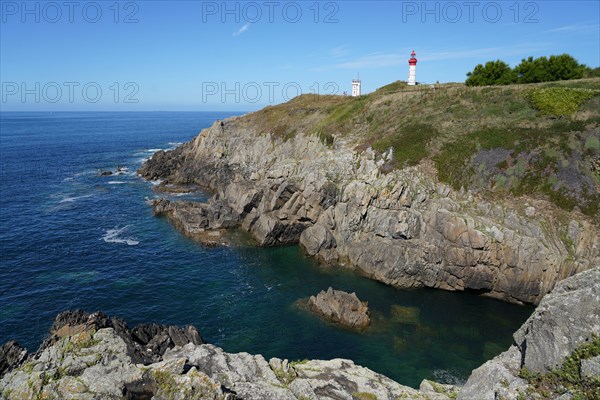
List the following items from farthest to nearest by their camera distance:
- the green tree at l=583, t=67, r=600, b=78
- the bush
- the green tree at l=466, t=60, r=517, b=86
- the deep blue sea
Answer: the green tree at l=466, t=60, r=517, b=86 < the green tree at l=583, t=67, r=600, b=78 < the bush < the deep blue sea

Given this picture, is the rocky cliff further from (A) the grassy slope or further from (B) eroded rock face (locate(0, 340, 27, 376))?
(B) eroded rock face (locate(0, 340, 27, 376))

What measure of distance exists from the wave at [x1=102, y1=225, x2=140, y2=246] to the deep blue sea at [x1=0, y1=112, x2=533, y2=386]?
285mm

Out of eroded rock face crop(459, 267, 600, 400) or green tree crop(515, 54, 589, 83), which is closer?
eroded rock face crop(459, 267, 600, 400)

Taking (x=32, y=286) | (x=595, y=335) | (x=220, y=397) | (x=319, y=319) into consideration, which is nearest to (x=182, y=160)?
(x=32, y=286)

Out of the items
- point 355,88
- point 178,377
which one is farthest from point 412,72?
point 178,377

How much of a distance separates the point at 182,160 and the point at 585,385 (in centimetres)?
10199

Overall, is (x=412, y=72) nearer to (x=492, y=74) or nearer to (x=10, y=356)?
(x=492, y=74)

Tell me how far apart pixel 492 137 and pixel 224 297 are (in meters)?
43.7

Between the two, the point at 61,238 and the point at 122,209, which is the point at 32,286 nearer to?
the point at 61,238

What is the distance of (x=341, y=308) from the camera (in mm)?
38500

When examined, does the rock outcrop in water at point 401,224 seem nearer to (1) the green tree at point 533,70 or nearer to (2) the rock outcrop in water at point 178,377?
(2) the rock outcrop in water at point 178,377

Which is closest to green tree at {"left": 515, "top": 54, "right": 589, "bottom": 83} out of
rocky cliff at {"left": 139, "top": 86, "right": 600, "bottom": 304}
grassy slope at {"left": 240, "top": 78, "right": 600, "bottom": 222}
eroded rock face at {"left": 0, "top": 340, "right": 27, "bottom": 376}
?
grassy slope at {"left": 240, "top": 78, "right": 600, "bottom": 222}

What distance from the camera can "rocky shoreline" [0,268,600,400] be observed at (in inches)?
686

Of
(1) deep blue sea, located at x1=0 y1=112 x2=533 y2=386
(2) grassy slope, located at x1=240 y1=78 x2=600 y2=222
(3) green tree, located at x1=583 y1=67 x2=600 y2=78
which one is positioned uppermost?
(3) green tree, located at x1=583 y1=67 x2=600 y2=78
